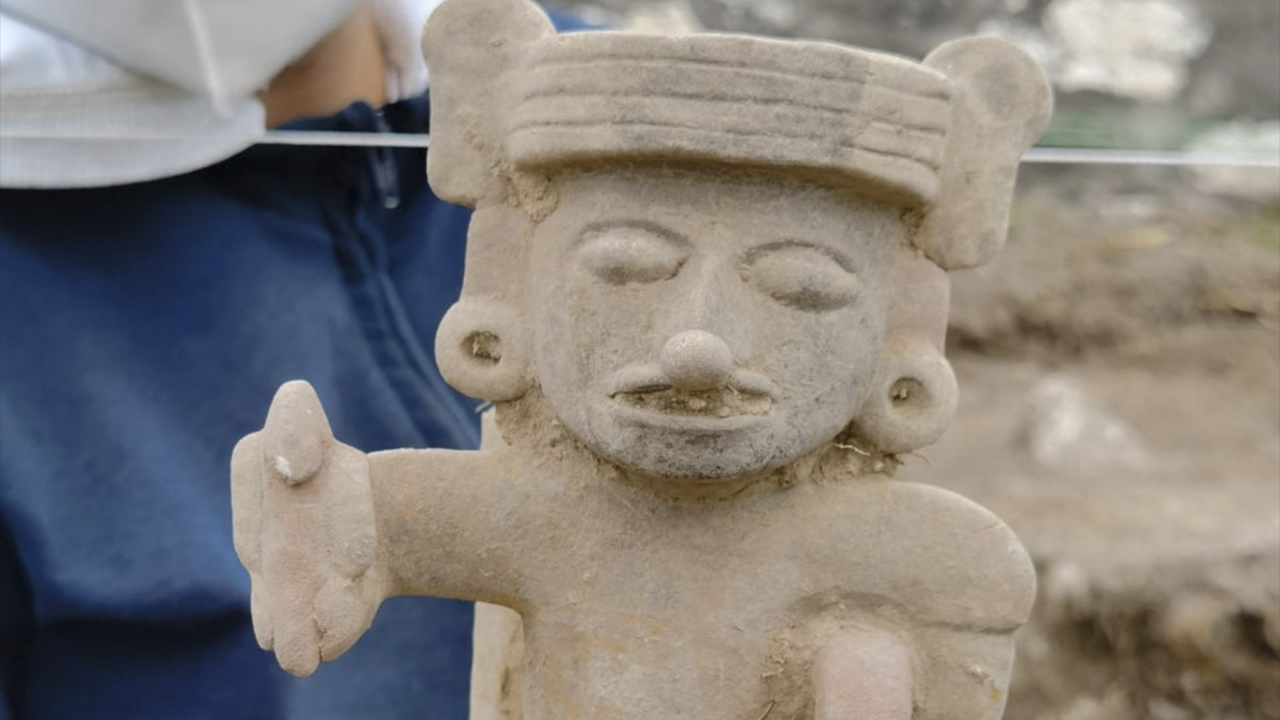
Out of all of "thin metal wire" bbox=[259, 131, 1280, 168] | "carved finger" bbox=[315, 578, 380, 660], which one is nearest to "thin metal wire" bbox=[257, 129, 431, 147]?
"thin metal wire" bbox=[259, 131, 1280, 168]

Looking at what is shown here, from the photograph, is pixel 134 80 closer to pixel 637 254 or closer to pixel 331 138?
pixel 331 138

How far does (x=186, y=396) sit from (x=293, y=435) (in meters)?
0.56

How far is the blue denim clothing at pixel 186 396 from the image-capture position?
4.55ft

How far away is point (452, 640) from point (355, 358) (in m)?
0.38

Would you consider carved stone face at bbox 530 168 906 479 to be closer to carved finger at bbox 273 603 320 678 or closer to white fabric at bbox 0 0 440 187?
carved finger at bbox 273 603 320 678

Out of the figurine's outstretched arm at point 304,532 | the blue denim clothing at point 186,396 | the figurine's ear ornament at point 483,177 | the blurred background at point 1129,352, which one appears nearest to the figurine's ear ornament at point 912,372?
the figurine's ear ornament at point 483,177

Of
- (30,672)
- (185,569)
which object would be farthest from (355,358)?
(30,672)

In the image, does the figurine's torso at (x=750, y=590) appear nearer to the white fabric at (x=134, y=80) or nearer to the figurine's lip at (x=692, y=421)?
the figurine's lip at (x=692, y=421)

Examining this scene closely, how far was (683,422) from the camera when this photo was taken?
98 cm

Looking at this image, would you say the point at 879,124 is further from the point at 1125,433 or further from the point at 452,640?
the point at 1125,433

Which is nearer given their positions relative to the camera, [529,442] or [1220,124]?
[529,442]

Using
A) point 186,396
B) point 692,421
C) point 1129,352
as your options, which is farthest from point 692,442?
point 1129,352

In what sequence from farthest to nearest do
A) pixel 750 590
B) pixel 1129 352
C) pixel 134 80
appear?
pixel 1129 352 → pixel 134 80 → pixel 750 590

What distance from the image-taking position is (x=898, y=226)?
3.52ft
